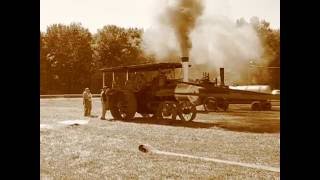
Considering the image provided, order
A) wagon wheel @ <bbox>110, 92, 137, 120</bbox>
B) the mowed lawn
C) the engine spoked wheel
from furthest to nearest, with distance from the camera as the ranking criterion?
wagon wheel @ <bbox>110, 92, 137, 120</bbox>
the engine spoked wheel
the mowed lawn

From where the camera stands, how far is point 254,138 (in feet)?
12.5

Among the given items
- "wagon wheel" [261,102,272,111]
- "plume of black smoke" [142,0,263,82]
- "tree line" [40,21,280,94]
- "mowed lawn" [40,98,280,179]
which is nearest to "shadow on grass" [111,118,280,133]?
"mowed lawn" [40,98,280,179]

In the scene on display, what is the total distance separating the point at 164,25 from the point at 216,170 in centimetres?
Result: 140

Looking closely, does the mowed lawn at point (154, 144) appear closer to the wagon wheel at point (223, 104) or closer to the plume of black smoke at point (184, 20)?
the wagon wheel at point (223, 104)

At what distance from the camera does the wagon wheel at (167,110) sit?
4.00 metres

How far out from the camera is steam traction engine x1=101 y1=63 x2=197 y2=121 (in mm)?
3941

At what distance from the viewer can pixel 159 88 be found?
4020 millimetres

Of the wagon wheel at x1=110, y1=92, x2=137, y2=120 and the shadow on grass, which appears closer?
the shadow on grass

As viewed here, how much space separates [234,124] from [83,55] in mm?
1569

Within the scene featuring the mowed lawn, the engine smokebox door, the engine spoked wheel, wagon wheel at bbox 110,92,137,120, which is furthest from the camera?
wagon wheel at bbox 110,92,137,120

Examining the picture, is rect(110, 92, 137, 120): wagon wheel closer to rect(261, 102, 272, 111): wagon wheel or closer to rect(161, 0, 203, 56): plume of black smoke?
rect(161, 0, 203, 56): plume of black smoke
